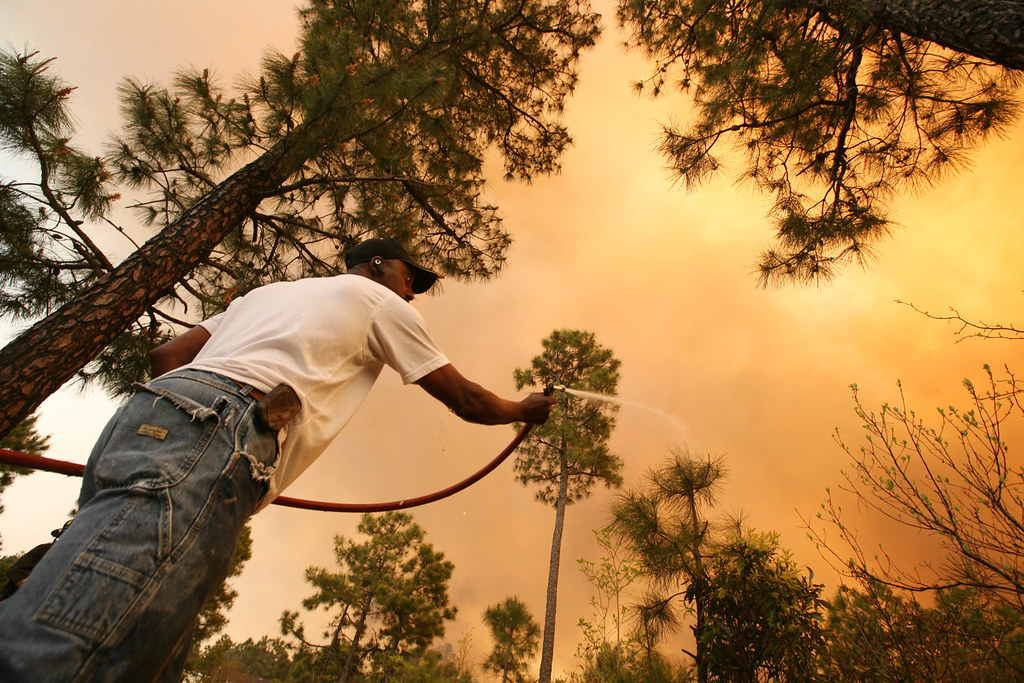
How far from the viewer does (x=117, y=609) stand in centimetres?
79

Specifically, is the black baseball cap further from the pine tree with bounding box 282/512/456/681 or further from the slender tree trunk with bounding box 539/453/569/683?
the pine tree with bounding box 282/512/456/681

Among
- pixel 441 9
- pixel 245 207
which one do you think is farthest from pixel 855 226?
pixel 245 207

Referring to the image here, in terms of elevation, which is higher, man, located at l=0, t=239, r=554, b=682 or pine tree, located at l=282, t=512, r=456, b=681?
pine tree, located at l=282, t=512, r=456, b=681

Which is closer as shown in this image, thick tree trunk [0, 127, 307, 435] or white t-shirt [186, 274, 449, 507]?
white t-shirt [186, 274, 449, 507]

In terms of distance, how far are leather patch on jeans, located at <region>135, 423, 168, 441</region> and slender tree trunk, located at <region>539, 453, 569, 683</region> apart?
919cm

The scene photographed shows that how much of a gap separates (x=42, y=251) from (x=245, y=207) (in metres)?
1.67

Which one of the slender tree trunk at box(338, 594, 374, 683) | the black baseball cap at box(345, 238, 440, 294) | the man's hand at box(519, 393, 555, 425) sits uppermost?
the slender tree trunk at box(338, 594, 374, 683)

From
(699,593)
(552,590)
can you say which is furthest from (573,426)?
(699,593)

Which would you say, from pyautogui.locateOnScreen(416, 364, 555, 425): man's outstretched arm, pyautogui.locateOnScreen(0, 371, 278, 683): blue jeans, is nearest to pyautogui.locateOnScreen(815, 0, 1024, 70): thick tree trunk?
pyautogui.locateOnScreen(416, 364, 555, 425): man's outstretched arm

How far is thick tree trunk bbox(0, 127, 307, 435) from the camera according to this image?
101 inches

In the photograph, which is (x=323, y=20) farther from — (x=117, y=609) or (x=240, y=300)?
(x=117, y=609)

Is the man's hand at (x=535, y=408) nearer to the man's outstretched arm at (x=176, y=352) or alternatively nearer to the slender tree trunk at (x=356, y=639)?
the man's outstretched arm at (x=176, y=352)

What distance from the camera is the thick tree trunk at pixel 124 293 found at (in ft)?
8.41

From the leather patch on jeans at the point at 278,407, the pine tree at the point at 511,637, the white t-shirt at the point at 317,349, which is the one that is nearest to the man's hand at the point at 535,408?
the white t-shirt at the point at 317,349
